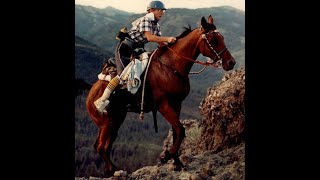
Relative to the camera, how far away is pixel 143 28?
35.0 feet

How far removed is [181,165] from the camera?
35.0ft

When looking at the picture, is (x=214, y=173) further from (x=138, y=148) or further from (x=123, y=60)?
(x=123, y=60)

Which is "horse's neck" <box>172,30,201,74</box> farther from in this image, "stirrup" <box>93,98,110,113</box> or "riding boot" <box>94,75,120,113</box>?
"stirrup" <box>93,98,110,113</box>

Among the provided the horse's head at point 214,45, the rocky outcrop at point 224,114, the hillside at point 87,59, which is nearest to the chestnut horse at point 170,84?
the horse's head at point 214,45

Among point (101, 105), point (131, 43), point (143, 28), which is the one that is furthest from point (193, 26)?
point (101, 105)

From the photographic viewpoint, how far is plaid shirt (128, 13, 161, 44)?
10656mm

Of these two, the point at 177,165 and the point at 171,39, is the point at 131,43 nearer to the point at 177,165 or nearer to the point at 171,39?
the point at 171,39

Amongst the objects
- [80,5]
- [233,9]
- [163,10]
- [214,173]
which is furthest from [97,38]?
[214,173]

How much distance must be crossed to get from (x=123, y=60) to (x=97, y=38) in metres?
1.33

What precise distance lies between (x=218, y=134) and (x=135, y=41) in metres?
2.17

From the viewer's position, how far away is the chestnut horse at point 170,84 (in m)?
10.5

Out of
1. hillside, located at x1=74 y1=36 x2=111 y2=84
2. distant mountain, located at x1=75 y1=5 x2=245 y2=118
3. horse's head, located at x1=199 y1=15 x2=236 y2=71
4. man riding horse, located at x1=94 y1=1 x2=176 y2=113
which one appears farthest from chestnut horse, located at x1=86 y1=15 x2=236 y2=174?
hillside, located at x1=74 y1=36 x2=111 y2=84

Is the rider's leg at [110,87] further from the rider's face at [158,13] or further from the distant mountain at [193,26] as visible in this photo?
the rider's face at [158,13]
